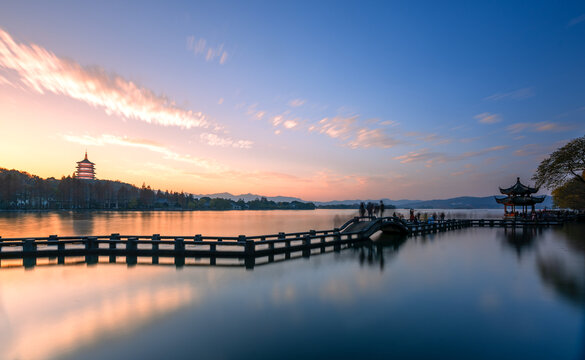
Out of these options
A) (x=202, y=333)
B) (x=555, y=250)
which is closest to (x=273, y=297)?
(x=202, y=333)

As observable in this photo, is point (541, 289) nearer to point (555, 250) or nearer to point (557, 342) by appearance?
point (557, 342)

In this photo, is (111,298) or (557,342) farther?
(111,298)

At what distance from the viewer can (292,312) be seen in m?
9.59

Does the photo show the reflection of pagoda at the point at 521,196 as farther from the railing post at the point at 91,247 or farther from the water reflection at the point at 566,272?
the railing post at the point at 91,247

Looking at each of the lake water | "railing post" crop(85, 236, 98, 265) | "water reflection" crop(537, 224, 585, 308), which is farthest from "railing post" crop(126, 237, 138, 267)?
"water reflection" crop(537, 224, 585, 308)

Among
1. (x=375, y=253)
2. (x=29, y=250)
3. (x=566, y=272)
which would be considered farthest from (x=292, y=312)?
(x=29, y=250)

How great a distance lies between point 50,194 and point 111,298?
561ft

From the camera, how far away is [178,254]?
17.8m

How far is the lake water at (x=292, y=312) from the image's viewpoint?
714 cm

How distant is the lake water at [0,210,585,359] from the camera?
7141mm

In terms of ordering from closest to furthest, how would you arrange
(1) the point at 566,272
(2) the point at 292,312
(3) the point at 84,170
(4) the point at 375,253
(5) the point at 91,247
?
(2) the point at 292,312
(1) the point at 566,272
(5) the point at 91,247
(4) the point at 375,253
(3) the point at 84,170

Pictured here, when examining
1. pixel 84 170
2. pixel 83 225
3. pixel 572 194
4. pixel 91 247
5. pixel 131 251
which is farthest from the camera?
pixel 84 170

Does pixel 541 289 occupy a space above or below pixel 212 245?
below

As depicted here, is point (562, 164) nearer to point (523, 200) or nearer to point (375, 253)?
point (523, 200)
